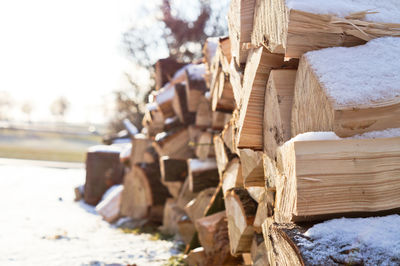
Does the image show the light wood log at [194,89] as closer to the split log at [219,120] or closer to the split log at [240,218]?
the split log at [219,120]

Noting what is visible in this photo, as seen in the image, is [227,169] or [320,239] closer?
[320,239]

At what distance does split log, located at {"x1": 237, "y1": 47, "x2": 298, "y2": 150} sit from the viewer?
1365mm

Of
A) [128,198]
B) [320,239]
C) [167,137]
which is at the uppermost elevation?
[320,239]

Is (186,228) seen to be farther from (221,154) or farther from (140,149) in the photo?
(140,149)

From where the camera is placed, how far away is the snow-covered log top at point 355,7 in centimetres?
111

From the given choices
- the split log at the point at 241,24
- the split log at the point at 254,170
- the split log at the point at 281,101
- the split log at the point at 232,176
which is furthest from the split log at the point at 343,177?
the split log at the point at 232,176

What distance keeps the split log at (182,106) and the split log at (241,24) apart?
1613 millimetres

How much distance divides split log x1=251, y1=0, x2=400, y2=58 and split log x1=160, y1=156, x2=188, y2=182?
226 centimetres

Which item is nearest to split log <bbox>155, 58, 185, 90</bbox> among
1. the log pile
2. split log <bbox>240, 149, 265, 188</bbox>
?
the log pile

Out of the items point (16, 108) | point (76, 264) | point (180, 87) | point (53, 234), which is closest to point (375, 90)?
point (76, 264)

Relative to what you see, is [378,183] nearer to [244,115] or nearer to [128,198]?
[244,115]

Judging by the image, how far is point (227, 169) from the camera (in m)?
2.21

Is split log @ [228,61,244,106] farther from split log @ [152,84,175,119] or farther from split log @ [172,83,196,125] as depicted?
split log @ [152,84,175,119]

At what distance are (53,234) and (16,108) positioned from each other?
50.4 meters
